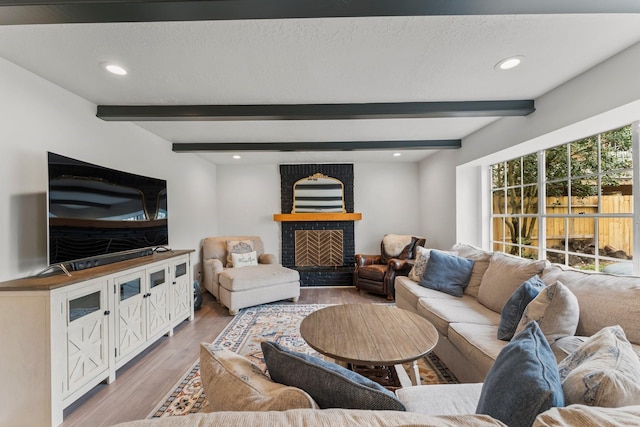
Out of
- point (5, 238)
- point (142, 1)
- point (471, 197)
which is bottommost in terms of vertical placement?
point (5, 238)

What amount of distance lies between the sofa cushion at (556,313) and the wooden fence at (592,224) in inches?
38.1

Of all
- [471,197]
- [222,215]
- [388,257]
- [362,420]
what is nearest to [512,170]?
[471,197]

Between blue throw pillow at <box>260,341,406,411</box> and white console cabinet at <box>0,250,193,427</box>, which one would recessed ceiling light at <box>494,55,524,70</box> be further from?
white console cabinet at <box>0,250,193,427</box>

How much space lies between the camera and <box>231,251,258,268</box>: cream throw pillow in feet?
13.5

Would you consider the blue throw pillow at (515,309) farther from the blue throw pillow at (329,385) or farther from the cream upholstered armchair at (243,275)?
the cream upholstered armchair at (243,275)

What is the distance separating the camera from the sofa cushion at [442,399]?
3.84 ft

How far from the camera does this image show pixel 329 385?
73 cm

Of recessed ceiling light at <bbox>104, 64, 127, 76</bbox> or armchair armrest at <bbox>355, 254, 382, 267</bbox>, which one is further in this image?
armchair armrest at <bbox>355, 254, 382, 267</bbox>

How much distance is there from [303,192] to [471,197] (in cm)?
277

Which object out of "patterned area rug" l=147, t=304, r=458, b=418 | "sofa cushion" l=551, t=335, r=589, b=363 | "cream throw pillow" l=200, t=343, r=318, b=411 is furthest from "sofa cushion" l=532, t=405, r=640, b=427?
"sofa cushion" l=551, t=335, r=589, b=363

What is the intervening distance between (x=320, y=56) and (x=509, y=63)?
1281mm

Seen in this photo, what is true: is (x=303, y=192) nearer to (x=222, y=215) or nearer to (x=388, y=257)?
(x=222, y=215)

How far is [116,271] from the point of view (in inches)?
82.1

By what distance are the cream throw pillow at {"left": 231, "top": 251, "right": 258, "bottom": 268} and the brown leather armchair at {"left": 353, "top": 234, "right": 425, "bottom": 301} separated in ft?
5.54
